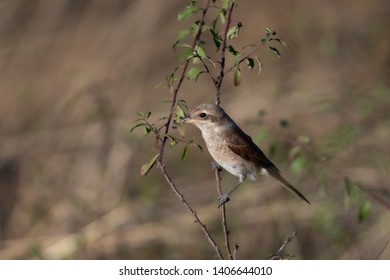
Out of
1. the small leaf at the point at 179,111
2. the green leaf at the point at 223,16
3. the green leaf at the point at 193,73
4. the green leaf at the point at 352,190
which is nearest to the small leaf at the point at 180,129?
the small leaf at the point at 179,111

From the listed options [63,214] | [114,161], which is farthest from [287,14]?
[63,214]

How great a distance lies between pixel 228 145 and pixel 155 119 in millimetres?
3602

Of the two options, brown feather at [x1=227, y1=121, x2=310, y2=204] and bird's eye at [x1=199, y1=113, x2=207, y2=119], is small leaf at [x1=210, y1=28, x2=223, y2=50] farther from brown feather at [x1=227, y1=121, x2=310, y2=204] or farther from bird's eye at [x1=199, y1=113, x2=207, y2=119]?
brown feather at [x1=227, y1=121, x2=310, y2=204]

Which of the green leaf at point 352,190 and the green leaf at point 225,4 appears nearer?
the green leaf at point 225,4

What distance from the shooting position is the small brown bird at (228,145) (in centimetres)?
521

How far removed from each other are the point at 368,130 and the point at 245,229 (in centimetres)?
157

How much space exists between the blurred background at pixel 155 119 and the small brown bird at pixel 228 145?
19 centimetres

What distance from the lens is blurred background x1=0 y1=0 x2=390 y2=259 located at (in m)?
7.74

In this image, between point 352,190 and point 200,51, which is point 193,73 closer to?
point 200,51

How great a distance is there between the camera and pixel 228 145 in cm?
545

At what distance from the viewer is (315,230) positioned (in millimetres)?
7742

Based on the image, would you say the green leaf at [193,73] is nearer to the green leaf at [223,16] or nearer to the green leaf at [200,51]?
the green leaf at [200,51]

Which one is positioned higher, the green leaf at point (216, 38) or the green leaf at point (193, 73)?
the green leaf at point (216, 38)

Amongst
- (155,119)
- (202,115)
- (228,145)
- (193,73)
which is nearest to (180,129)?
(193,73)
